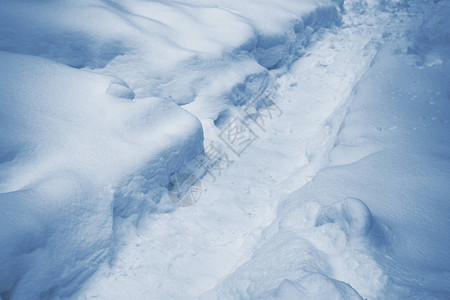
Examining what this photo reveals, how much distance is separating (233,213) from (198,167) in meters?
0.57

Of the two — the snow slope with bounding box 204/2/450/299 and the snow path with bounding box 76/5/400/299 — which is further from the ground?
the snow slope with bounding box 204/2/450/299

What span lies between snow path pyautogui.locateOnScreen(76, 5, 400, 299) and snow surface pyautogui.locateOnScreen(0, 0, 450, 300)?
13 millimetres

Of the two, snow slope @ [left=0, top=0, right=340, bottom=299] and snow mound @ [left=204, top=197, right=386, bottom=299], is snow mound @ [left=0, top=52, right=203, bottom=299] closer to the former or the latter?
snow slope @ [left=0, top=0, right=340, bottom=299]

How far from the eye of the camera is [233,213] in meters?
2.40

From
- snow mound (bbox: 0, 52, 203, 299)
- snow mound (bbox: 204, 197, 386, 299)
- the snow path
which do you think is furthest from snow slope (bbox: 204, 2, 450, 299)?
snow mound (bbox: 0, 52, 203, 299)

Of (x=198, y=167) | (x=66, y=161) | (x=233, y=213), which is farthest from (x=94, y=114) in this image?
(x=233, y=213)

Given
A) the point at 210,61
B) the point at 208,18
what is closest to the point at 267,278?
the point at 210,61

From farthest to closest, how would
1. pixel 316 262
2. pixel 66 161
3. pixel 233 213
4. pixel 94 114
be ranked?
pixel 233 213 → pixel 94 114 → pixel 66 161 → pixel 316 262

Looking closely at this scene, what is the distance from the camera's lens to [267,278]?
1.49 metres

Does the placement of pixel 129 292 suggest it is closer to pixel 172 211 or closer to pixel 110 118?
pixel 172 211

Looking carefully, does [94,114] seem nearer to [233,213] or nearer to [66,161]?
[66,161]

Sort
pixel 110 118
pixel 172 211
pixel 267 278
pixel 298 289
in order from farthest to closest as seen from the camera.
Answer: pixel 172 211 → pixel 110 118 → pixel 267 278 → pixel 298 289

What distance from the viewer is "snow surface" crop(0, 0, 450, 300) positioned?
1.53m

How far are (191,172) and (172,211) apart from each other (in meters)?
0.43
